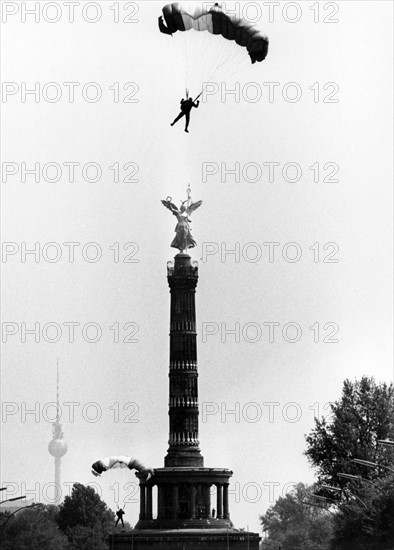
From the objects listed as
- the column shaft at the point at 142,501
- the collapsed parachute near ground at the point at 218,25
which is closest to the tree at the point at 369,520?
the column shaft at the point at 142,501

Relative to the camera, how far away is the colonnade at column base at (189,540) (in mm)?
172625

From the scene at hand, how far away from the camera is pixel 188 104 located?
382 ft

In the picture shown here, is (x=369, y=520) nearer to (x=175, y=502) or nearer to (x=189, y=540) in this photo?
(x=189, y=540)

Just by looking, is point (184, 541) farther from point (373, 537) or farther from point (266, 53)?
point (266, 53)

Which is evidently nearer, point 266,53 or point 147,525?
point 266,53

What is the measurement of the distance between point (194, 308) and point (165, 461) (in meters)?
12.9

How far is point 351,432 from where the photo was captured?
17838cm

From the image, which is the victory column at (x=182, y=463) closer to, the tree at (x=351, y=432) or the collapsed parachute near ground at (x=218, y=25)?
the tree at (x=351, y=432)

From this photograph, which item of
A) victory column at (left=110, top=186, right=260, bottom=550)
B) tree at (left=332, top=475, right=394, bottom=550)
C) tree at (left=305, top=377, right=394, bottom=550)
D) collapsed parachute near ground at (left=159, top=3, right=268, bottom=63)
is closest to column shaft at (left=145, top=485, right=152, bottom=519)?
victory column at (left=110, top=186, right=260, bottom=550)

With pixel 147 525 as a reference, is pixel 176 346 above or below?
above

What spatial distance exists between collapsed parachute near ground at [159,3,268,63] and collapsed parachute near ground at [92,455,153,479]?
56.6 meters

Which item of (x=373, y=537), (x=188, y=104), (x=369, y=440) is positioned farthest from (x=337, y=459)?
(x=188, y=104)

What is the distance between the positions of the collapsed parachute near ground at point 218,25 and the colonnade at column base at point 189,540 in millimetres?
66563

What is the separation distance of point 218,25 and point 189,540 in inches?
2691
